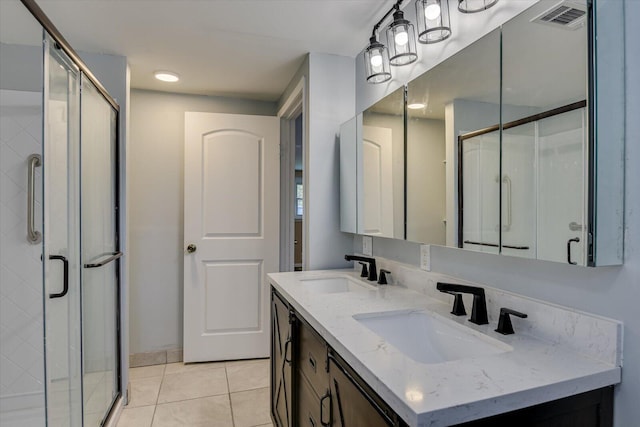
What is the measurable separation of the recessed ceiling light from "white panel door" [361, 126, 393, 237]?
155 centimetres

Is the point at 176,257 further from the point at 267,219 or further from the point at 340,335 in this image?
the point at 340,335

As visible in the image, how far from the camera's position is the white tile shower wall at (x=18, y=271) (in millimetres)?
1626

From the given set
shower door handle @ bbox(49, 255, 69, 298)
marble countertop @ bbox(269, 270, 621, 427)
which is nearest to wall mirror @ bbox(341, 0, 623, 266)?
marble countertop @ bbox(269, 270, 621, 427)

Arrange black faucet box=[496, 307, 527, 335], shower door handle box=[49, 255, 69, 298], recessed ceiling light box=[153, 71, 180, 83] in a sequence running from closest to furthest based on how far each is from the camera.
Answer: black faucet box=[496, 307, 527, 335], shower door handle box=[49, 255, 69, 298], recessed ceiling light box=[153, 71, 180, 83]

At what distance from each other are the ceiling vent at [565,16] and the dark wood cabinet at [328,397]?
906mm

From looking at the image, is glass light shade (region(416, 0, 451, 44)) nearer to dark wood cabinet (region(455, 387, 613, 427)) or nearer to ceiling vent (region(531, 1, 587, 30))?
ceiling vent (region(531, 1, 587, 30))

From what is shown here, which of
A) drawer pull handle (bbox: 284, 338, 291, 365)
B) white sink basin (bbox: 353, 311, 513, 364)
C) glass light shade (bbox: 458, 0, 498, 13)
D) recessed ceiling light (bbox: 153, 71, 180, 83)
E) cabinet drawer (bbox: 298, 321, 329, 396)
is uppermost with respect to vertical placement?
recessed ceiling light (bbox: 153, 71, 180, 83)

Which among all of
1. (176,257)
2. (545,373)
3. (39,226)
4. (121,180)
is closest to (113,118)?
(121,180)

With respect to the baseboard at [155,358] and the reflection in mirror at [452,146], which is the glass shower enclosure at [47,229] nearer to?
the baseboard at [155,358]

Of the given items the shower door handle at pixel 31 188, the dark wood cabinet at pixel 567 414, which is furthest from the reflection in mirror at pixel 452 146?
the shower door handle at pixel 31 188

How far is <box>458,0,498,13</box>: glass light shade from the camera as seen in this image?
1.23m

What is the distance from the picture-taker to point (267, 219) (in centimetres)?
307

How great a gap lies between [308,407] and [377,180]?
3.67 feet

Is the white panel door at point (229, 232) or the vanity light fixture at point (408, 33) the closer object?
the vanity light fixture at point (408, 33)
